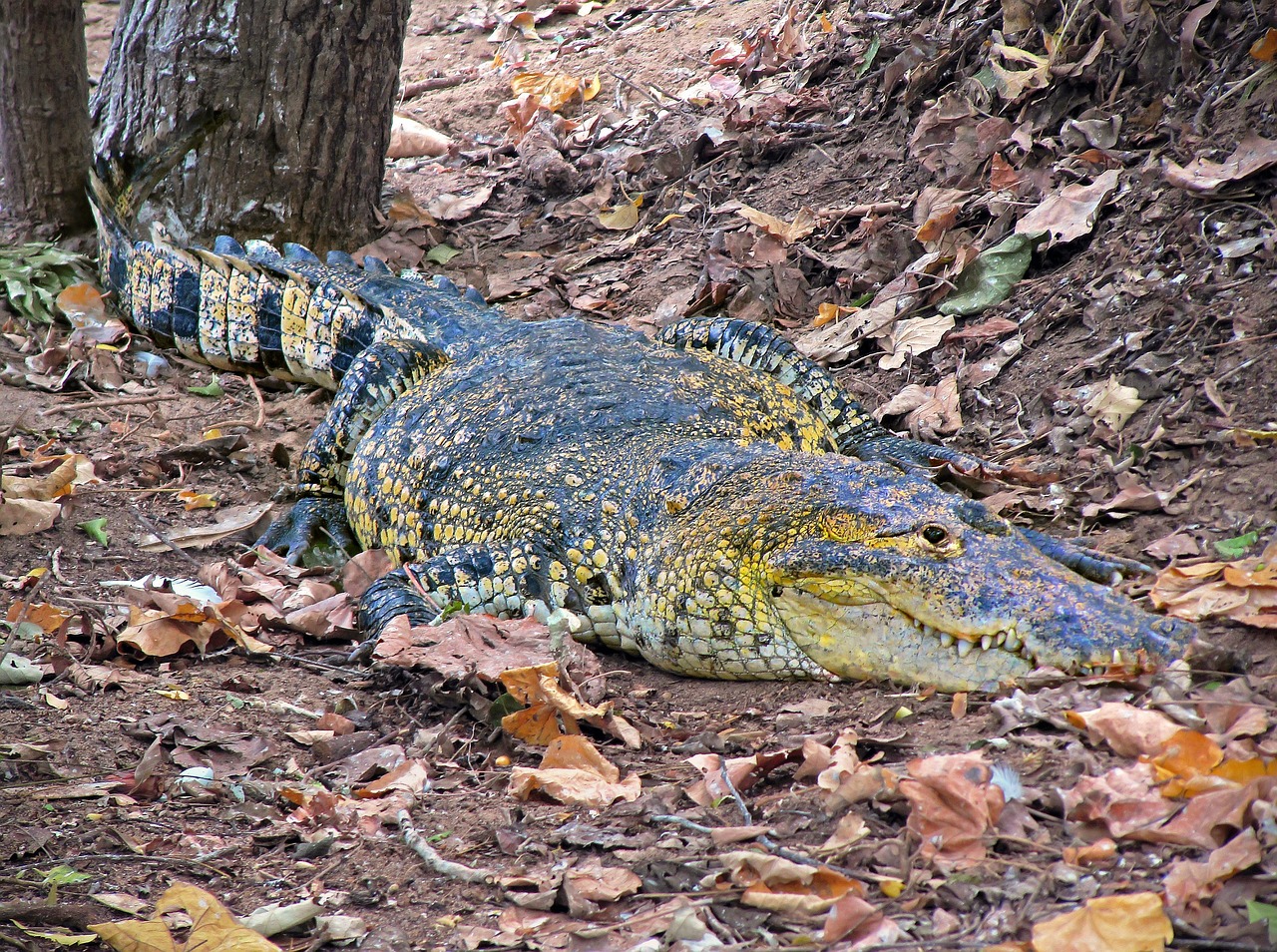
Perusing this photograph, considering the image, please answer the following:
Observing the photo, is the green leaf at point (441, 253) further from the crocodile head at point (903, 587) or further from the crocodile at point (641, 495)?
the crocodile head at point (903, 587)

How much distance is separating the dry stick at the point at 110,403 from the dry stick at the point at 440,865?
371cm

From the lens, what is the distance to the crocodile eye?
286cm

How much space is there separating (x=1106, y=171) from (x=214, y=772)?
4064 millimetres

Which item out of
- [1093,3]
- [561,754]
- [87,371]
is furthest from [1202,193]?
[87,371]

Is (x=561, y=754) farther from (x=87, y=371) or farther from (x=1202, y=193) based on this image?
(x=87, y=371)

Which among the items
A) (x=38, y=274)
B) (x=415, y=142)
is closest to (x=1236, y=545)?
(x=38, y=274)

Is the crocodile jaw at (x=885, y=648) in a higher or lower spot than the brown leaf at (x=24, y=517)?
higher

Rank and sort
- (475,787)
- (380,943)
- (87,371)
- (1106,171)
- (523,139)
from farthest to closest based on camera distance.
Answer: (523,139), (87,371), (1106,171), (475,787), (380,943)

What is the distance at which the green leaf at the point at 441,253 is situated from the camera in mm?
6621

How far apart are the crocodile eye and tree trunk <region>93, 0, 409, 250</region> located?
175 inches

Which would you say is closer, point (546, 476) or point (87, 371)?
point (546, 476)

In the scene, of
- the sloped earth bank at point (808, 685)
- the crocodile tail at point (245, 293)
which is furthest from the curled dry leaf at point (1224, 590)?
the crocodile tail at point (245, 293)

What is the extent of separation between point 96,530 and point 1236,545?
12.9 ft

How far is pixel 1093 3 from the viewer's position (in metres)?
5.02
